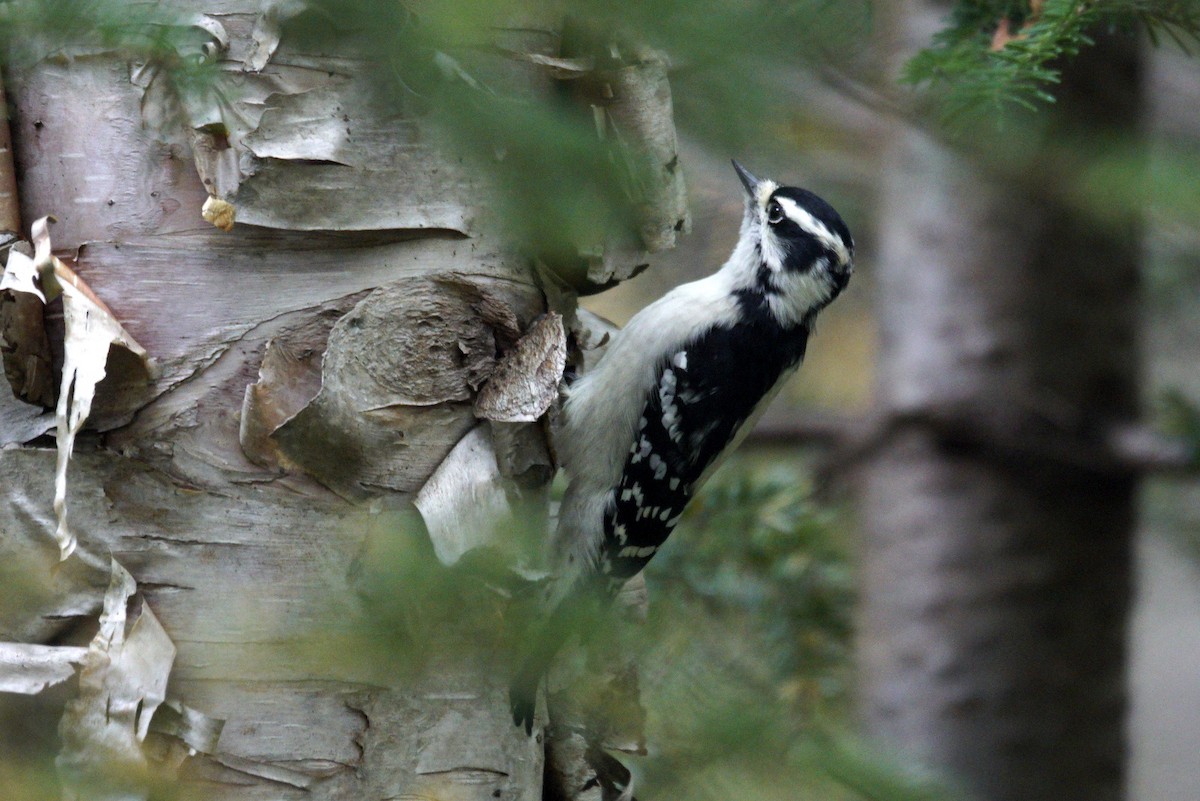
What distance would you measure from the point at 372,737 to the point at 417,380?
1.74 ft

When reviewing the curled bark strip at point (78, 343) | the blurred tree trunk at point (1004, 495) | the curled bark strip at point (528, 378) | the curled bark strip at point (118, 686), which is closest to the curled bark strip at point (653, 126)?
the curled bark strip at point (528, 378)

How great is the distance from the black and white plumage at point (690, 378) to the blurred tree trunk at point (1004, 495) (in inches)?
38.3

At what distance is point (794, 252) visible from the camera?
2982 millimetres

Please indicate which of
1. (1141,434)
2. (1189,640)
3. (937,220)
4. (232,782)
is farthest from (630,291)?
(1189,640)

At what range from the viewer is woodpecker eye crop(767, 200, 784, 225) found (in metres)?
2.99

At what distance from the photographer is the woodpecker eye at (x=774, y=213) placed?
2994mm

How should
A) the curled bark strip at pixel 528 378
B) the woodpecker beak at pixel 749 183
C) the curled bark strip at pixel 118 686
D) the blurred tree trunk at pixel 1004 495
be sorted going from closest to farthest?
the curled bark strip at pixel 118 686
the curled bark strip at pixel 528 378
the woodpecker beak at pixel 749 183
the blurred tree trunk at pixel 1004 495

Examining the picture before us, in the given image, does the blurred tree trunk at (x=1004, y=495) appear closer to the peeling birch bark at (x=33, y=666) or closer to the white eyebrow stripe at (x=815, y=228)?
the white eyebrow stripe at (x=815, y=228)

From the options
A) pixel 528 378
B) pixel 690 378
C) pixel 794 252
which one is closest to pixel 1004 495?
pixel 794 252

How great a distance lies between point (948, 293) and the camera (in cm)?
382

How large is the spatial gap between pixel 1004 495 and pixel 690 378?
4.95 feet

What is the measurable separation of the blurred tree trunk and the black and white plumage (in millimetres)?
974

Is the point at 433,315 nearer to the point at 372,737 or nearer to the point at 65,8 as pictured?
the point at 372,737

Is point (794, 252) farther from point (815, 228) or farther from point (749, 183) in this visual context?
point (749, 183)
